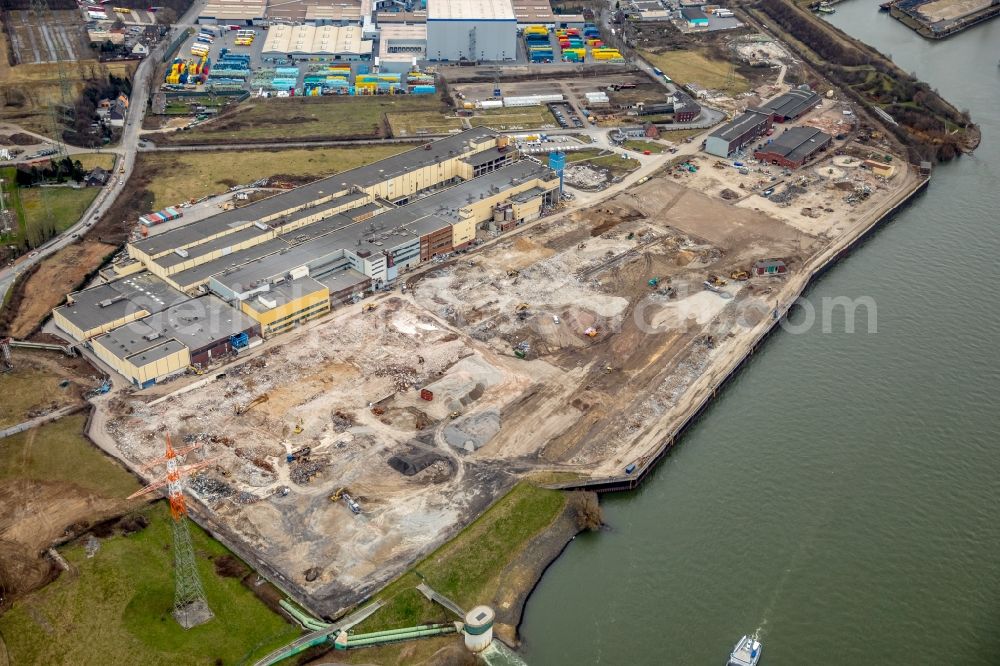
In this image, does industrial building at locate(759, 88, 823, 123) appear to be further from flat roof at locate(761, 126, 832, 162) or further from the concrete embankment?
the concrete embankment

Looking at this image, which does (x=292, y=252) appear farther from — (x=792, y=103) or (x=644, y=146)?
(x=792, y=103)

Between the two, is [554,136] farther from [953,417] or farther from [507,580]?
[507,580]

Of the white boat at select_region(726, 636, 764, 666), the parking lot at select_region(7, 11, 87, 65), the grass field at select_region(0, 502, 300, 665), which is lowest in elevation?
the grass field at select_region(0, 502, 300, 665)

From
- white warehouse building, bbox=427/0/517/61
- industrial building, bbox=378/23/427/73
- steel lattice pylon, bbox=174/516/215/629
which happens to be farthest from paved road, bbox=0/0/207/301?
white warehouse building, bbox=427/0/517/61

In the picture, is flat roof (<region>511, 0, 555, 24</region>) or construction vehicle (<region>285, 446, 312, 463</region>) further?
flat roof (<region>511, 0, 555, 24</region>)

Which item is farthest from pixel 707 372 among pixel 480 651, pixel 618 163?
pixel 618 163

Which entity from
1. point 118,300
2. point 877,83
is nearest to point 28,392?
point 118,300
